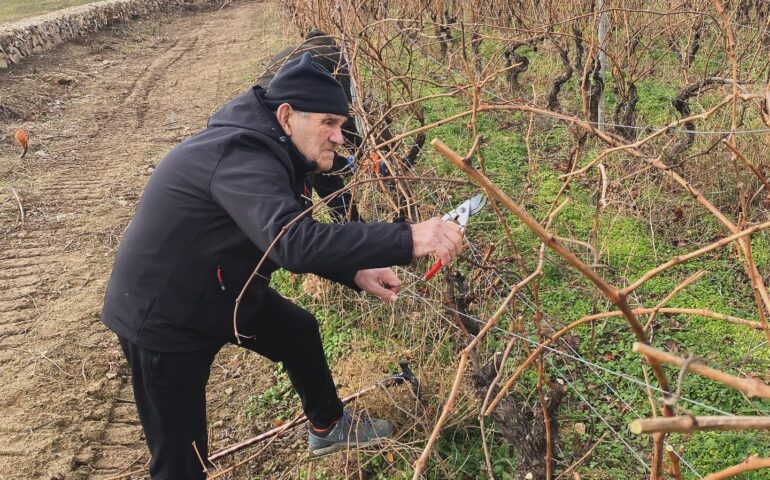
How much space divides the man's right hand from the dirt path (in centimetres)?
184

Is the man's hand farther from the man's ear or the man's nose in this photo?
the man's ear

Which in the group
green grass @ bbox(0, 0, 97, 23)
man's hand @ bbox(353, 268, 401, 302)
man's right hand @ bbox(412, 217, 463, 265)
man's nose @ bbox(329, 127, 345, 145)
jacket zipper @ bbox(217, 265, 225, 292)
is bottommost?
man's hand @ bbox(353, 268, 401, 302)

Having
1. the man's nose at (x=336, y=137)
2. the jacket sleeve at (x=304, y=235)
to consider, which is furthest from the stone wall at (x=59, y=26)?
the jacket sleeve at (x=304, y=235)

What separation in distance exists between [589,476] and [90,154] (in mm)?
6281

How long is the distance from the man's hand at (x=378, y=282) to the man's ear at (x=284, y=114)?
2.15 feet

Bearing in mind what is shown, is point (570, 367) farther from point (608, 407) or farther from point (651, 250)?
point (651, 250)

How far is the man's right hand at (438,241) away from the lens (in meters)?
1.79

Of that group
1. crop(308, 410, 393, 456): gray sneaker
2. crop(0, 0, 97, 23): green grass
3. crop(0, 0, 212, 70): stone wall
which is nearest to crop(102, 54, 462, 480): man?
crop(308, 410, 393, 456): gray sneaker

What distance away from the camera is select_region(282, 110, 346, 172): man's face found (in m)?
2.15

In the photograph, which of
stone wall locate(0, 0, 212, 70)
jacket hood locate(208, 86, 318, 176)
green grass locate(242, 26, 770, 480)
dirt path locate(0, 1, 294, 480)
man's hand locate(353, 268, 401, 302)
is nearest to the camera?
jacket hood locate(208, 86, 318, 176)

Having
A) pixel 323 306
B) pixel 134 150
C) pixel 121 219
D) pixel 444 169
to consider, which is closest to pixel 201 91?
pixel 134 150

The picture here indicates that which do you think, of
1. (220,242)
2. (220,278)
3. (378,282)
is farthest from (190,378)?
(378,282)

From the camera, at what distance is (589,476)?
252 centimetres

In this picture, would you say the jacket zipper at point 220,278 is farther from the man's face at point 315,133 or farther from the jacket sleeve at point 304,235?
the man's face at point 315,133
